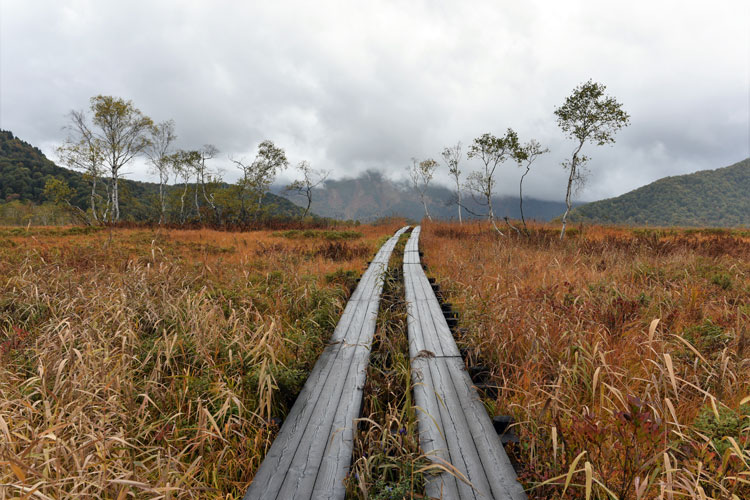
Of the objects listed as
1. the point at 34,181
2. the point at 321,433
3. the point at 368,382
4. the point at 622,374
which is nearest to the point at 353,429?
the point at 321,433

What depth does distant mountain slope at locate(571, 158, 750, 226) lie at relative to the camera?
3002 inches

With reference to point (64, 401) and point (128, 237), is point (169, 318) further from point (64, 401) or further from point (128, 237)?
point (128, 237)

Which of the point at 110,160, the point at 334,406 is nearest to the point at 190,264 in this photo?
the point at 334,406

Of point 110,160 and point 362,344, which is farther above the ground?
point 110,160

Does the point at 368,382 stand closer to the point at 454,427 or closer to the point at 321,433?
the point at 321,433

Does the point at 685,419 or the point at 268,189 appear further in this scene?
the point at 268,189

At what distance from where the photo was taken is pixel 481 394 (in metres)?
2.98

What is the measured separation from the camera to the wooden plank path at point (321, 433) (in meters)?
1.89

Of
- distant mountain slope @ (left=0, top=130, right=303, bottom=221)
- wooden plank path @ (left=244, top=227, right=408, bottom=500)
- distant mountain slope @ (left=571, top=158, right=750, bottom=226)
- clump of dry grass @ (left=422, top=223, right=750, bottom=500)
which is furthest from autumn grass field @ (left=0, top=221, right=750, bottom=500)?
distant mountain slope @ (left=571, top=158, right=750, bottom=226)

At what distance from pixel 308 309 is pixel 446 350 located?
251cm

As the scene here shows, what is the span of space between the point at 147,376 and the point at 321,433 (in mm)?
2233

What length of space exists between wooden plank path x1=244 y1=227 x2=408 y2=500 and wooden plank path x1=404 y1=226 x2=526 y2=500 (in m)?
0.60

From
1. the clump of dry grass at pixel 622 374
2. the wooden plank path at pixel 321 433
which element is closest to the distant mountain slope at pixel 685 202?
the clump of dry grass at pixel 622 374

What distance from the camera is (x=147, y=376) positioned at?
3.20 meters
